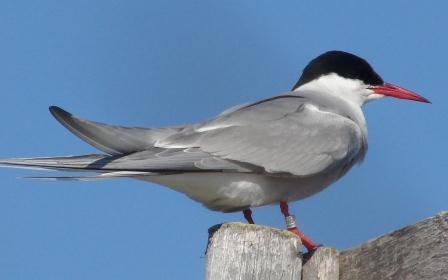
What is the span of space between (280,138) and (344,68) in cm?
144

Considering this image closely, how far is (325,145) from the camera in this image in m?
4.75

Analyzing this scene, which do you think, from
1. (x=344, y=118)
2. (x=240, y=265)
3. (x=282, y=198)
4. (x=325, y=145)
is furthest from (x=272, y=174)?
(x=240, y=265)

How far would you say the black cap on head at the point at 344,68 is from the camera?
6043 mm

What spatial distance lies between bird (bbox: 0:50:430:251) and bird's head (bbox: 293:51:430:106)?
0.76 meters

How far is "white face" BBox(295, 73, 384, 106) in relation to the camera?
19.7 feet

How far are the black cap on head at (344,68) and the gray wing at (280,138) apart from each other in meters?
1.00

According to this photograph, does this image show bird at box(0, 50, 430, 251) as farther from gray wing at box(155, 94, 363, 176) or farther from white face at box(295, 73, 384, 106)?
white face at box(295, 73, 384, 106)

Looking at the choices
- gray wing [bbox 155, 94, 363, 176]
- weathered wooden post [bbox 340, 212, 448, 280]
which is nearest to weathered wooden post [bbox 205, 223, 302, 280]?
weathered wooden post [bbox 340, 212, 448, 280]

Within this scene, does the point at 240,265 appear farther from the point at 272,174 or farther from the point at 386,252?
the point at 272,174

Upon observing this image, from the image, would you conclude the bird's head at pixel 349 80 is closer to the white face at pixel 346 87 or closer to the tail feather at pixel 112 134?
the white face at pixel 346 87

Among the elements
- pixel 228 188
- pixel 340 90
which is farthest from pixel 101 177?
pixel 340 90

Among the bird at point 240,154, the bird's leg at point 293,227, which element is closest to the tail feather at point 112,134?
the bird at point 240,154

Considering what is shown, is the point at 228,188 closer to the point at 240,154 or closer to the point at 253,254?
the point at 240,154

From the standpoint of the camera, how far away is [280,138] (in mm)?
4785
